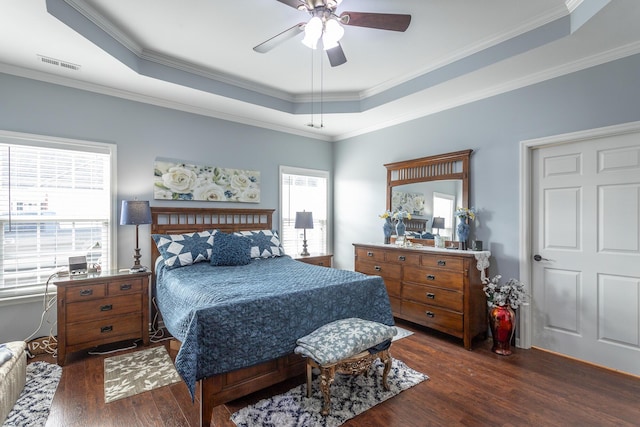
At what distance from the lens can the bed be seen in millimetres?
1938

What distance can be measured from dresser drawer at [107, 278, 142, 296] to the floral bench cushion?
200 cm

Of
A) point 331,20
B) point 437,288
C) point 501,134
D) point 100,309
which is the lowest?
point 100,309

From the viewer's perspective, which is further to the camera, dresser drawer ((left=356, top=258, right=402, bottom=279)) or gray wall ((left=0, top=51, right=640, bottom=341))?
dresser drawer ((left=356, top=258, right=402, bottom=279))

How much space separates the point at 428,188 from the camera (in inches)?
163

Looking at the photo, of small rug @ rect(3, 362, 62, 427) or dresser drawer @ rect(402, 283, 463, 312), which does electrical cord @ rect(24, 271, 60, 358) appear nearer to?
small rug @ rect(3, 362, 62, 427)

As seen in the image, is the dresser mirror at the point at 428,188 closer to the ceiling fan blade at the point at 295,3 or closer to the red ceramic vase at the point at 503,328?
the red ceramic vase at the point at 503,328

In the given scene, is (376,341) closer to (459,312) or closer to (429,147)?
(459,312)

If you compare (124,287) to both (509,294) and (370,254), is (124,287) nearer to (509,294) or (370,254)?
(370,254)

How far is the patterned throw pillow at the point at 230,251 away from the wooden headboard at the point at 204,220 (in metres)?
0.60

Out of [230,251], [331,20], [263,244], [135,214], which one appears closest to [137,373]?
[230,251]

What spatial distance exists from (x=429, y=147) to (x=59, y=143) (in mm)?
4323

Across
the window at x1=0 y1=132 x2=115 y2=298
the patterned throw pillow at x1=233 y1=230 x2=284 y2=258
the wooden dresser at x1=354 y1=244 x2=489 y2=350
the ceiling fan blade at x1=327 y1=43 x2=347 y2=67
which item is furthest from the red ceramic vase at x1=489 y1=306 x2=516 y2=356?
the window at x1=0 y1=132 x2=115 y2=298

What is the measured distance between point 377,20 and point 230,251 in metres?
2.62

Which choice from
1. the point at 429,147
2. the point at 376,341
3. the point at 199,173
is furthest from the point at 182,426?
the point at 429,147
